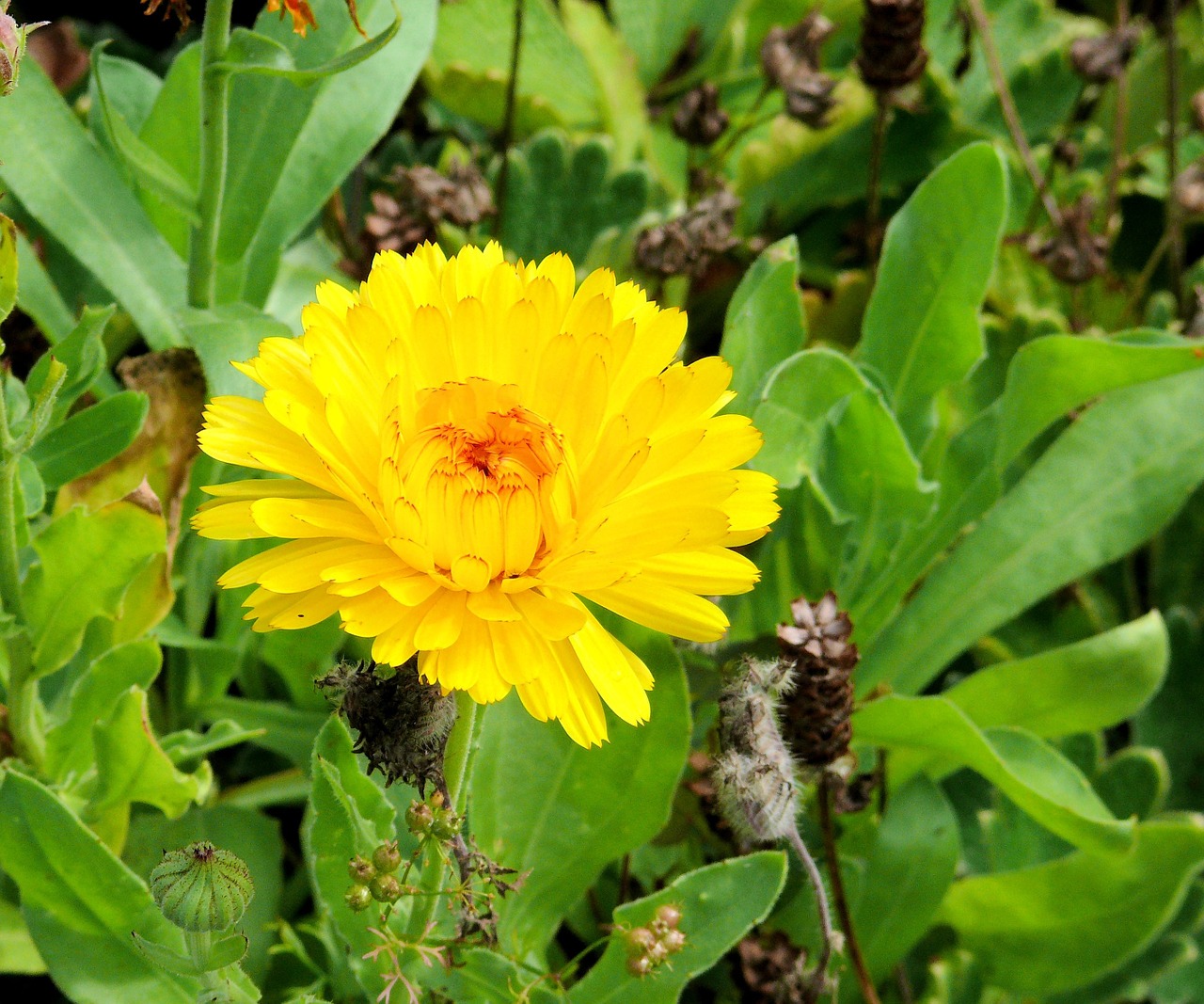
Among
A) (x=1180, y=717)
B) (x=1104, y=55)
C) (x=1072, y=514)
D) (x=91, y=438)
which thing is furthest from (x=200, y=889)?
(x=1104, y=55)

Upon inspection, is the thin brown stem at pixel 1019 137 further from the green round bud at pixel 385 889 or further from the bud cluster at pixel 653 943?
the green round bud at pixel 385 889

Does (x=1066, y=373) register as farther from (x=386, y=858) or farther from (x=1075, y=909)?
(x=386, y=858)

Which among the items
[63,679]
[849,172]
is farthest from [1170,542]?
[63,679]

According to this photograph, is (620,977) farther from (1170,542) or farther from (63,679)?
(1170,542)

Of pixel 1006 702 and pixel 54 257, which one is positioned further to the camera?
pixel 54 257

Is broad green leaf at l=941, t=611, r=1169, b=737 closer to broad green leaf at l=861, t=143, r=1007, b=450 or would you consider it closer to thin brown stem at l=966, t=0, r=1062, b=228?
broad green leaf at l=861, t=143, r=1007, b=450

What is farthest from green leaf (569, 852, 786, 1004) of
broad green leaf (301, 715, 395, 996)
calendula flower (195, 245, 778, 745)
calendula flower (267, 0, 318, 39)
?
calendula flower (267, 0, 318, 39)
